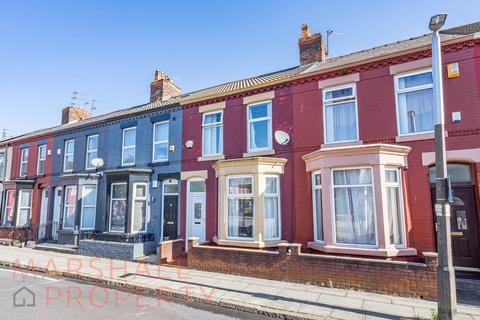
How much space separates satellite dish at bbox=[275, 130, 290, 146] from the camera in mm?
10266

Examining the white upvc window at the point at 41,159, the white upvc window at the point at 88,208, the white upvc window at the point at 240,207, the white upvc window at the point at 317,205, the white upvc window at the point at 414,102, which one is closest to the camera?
the white upvc window at the point at 414,102

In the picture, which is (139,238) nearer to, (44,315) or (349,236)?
(44,315)

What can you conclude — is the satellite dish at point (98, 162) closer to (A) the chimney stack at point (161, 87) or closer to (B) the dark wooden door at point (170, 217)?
(B) the dark wooden door at point (170, 217)

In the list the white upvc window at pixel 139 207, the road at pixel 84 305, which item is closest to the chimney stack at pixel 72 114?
the white upvc window at pixel 139 207

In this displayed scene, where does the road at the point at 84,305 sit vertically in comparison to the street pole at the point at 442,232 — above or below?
below

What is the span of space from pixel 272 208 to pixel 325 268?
9.82ft

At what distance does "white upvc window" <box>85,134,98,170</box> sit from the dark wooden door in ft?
17.6

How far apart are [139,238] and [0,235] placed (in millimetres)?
10660

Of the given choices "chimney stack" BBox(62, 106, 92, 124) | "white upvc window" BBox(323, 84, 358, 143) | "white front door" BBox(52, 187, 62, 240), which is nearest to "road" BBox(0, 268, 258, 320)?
"white upvc window" BBox(323, 84, 358, 143)

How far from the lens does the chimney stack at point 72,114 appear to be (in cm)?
2066

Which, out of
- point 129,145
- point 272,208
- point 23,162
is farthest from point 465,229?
point 23,162

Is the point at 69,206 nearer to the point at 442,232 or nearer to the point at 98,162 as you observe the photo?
the point at 98,162

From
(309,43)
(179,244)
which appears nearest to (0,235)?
(179,244)

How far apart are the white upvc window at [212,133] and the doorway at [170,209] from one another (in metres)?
2.08
